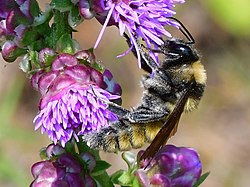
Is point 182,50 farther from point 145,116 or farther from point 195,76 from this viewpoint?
point 145,116

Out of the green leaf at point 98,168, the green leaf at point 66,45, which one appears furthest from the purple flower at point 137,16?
the green leaf at point 98,168

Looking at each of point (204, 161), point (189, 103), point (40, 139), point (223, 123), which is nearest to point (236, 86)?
point (223, 123)

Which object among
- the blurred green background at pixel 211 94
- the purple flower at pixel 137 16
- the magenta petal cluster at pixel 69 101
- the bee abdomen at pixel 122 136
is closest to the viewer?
the magenta petal cluster at pixel 69 101

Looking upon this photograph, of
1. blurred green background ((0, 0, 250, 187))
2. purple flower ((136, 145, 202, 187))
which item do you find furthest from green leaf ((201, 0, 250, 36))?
purple flower ((136, 145, 202, 187))

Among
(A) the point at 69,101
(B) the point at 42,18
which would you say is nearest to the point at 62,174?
(A) the point at 69,101

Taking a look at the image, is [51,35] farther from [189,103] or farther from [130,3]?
[189,103]

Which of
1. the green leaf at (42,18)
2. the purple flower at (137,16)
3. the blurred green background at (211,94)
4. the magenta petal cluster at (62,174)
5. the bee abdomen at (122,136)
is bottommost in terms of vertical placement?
the magenta petal cluster at (62,174)

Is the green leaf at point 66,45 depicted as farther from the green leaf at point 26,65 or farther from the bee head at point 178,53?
the bee head at point 178,53

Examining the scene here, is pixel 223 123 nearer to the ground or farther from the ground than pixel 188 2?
nearer to the ground
